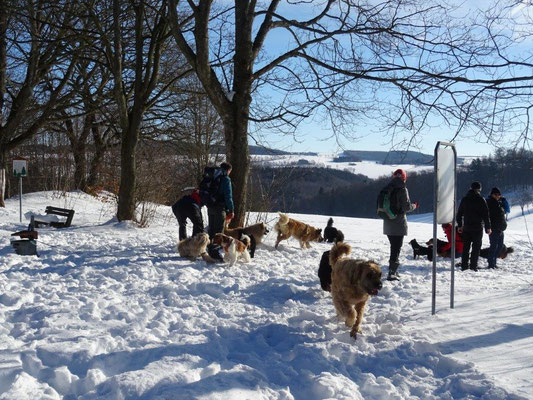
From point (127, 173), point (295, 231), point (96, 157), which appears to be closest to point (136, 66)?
point (127, 173)

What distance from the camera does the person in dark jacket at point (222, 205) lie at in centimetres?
982

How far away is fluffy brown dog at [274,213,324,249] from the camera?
1201 centimetres

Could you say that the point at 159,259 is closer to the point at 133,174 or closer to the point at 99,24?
the point at 133,174

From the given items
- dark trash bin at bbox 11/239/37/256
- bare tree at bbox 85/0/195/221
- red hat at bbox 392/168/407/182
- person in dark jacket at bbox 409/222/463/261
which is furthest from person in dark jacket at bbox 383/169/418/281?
bare tree at bbox 85/0/195/221

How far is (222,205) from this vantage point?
1000cm

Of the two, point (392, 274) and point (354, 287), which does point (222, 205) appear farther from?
point (354, 287)

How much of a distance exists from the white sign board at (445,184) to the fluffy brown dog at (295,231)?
6.19 metres

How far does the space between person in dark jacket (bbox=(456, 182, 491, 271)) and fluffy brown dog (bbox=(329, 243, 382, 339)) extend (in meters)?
6.35

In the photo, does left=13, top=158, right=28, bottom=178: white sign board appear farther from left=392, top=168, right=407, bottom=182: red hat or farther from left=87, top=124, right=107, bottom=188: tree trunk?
left=392, top=168, right=407, bottom=182: red hat

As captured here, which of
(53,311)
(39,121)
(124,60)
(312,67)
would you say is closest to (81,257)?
(53,311)

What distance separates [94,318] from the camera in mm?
5445

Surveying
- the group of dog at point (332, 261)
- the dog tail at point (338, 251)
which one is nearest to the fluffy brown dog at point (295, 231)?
the group of dog at point (332, 261)

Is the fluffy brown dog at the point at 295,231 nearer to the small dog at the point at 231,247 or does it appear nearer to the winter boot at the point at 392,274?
the small dog at the point at 231,247

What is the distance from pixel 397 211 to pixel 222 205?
3.59 m
